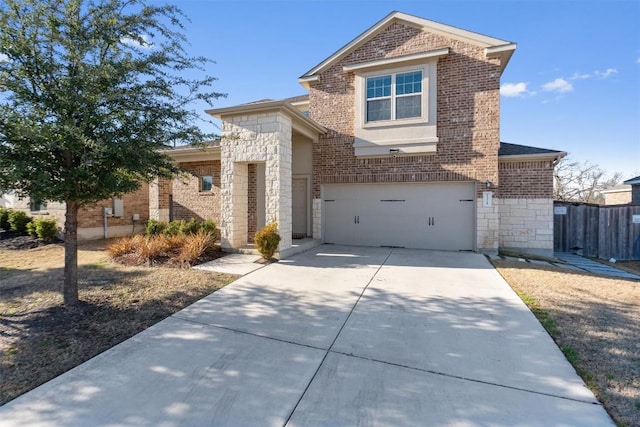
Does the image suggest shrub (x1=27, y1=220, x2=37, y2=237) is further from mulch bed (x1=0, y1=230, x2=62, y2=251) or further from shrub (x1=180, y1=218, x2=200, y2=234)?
shrub (x1=180, y1=218, x2=200, y2=234)

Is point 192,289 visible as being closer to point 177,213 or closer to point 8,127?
point 8,127

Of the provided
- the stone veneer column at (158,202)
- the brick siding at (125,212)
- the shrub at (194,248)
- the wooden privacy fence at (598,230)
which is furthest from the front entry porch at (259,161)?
the wooden privacy fence at (598,230)

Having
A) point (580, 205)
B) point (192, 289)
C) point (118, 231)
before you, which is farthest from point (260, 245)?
point (580, 205)

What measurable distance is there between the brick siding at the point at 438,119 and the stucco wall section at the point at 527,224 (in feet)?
4.48

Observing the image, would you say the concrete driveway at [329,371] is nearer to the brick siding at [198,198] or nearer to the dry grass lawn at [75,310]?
the dry grass lawn at [75,310]

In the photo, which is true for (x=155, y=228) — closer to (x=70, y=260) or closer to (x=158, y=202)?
(x=158, y=202)

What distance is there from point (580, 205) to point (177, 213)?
1541 centimetres

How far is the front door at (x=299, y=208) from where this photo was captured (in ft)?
38.8

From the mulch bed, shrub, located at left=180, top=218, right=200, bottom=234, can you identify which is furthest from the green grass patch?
the mulch bed

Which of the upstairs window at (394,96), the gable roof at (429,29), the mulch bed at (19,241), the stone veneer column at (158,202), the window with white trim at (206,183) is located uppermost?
the gable roof at (429,29)

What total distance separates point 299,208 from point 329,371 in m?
9.06

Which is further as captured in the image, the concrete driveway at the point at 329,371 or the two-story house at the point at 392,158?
the two-story house at the point at 392,158

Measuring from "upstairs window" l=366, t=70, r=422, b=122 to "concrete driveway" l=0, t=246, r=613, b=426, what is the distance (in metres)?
7.07

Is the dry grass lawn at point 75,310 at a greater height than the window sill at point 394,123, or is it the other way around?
the window sill at point 394,123
